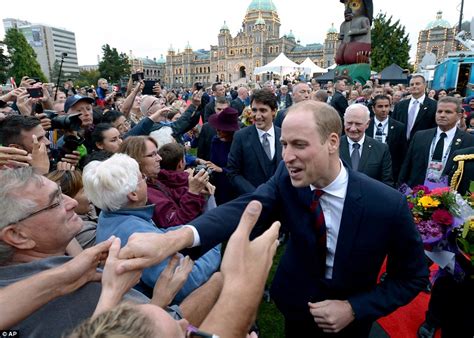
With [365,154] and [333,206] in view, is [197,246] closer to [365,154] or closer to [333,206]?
[333,206]

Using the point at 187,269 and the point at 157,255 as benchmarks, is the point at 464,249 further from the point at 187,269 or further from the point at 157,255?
the point at 157,255

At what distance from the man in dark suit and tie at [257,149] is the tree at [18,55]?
52.1m

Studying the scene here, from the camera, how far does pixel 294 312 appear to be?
2.06 meters

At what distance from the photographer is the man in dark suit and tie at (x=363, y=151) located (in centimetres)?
378

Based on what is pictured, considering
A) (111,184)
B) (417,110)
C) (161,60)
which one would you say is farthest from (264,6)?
(111,184)

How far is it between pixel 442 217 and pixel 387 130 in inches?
145

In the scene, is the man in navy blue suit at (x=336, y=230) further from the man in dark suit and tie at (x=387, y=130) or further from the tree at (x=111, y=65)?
the tree at (x=111, y=65)

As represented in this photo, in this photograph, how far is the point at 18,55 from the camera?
152 ft

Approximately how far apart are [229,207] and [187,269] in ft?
1.50

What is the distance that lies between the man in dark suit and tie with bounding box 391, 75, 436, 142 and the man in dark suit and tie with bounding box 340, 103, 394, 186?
323 cm

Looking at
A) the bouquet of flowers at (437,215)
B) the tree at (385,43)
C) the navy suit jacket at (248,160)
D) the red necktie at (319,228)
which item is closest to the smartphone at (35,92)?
the navy suit jacket at (248,160)

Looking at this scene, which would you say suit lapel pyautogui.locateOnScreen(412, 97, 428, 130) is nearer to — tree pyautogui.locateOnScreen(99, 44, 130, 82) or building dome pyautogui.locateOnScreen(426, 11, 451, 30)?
tree pyautogui.locateOnScreen(99, 44, 130, 82)

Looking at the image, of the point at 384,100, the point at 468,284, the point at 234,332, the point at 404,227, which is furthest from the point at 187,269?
the point at 384,100

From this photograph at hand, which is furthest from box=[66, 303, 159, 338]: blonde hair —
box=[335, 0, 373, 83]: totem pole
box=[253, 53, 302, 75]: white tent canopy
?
box=[253, 53, 302, 75]: white tent canopy
